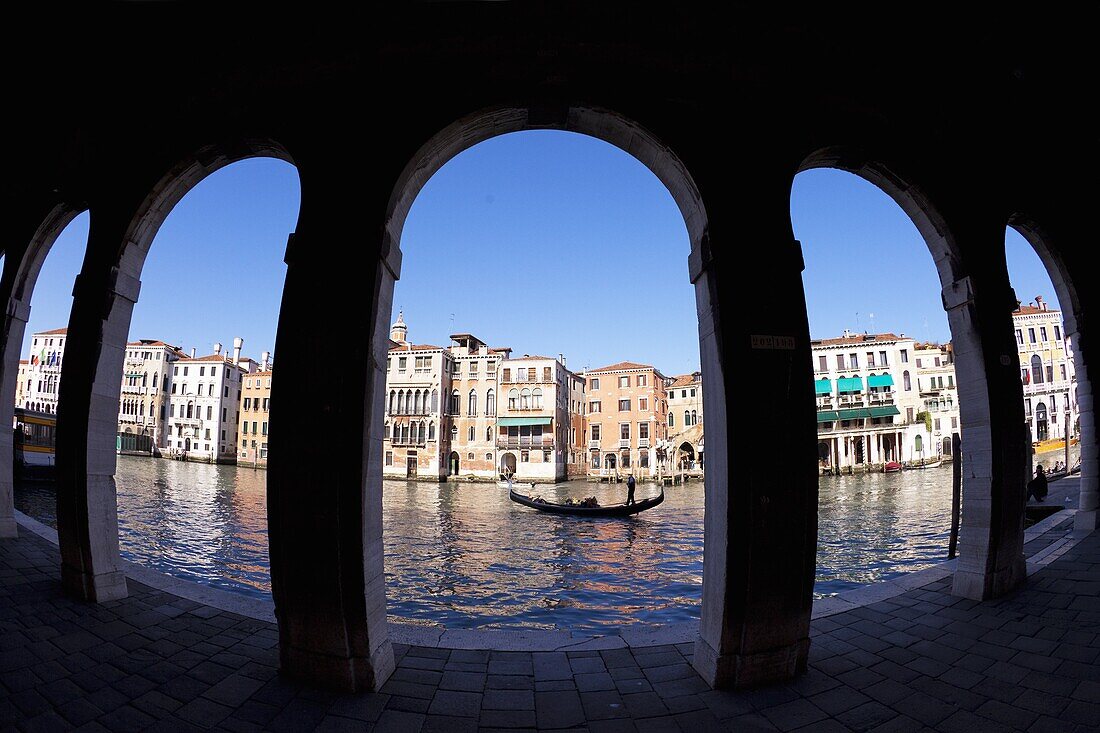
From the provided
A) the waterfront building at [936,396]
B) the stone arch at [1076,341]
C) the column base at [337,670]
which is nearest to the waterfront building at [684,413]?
the waterfront building at [936,396]

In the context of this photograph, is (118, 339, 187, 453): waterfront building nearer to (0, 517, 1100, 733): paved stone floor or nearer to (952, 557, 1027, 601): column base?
(0, 517, 1100, 733): paved stone floor

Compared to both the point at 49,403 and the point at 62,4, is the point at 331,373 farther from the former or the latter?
the point at 49,403

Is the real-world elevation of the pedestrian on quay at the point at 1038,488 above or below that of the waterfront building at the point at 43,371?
below

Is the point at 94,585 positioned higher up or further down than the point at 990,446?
further down

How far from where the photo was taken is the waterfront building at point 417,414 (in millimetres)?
42822

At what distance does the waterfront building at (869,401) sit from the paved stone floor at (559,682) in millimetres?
46841

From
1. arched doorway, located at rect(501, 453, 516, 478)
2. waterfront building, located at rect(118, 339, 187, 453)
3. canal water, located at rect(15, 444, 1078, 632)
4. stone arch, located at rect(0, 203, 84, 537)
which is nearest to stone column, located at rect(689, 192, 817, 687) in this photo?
canal water, located at rect(15, 444, 1078, 632)

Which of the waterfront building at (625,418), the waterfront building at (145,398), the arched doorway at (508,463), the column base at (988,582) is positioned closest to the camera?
the column base at (988,582)

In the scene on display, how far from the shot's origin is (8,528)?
673 centimetres

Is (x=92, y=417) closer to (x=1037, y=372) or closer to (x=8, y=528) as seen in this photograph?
(x=8, y=528)

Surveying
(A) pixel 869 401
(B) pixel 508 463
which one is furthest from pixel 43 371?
(A) pixel 869 401

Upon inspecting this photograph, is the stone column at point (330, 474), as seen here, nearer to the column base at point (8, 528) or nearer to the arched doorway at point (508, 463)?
the column base at point (8, 528)

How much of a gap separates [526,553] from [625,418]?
3462 centimetres

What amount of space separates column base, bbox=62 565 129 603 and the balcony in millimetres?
38029
